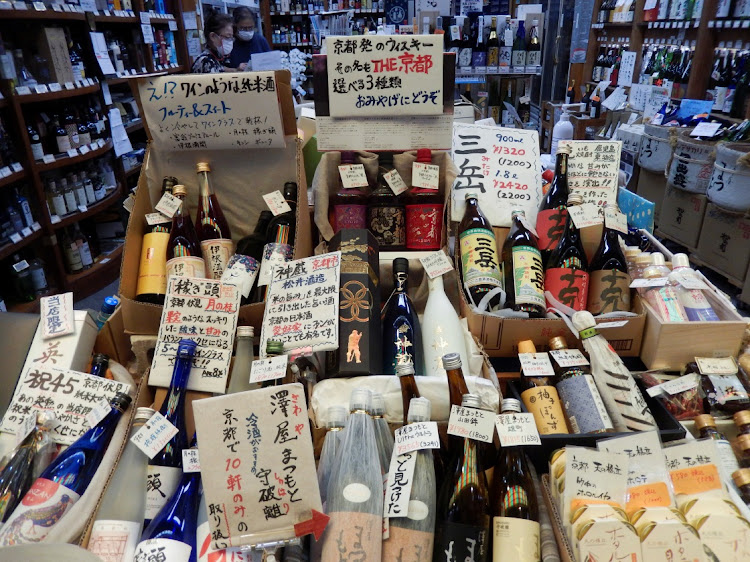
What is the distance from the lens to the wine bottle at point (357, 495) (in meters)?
0.92

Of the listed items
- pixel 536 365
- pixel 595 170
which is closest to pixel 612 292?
pixel 536 365

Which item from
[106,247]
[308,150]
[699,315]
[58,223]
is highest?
[308,150]

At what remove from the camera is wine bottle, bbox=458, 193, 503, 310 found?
1.51 m

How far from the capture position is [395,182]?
1.73 meters

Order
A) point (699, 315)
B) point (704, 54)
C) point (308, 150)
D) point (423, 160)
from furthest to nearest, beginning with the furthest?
point (704, 54) < point (308, 150) < point (423, 160) < point (699, 315)

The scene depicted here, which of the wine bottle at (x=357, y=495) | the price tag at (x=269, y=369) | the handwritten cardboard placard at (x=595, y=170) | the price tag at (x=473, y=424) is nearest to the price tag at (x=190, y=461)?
the price tag at (x=269, y=369)

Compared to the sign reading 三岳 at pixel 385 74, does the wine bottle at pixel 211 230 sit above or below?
below

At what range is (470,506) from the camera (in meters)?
1.06

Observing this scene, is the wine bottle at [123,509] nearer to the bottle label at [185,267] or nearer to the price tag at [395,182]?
the bottle label at [185,267]

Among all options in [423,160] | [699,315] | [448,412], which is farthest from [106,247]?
[699,315]

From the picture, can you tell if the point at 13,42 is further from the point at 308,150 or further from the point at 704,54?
the point at 704,54

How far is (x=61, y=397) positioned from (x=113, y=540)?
1.46 feet

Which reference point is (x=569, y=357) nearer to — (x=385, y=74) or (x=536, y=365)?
(x=536, y=365)

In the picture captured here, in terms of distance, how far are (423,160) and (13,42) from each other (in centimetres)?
318
